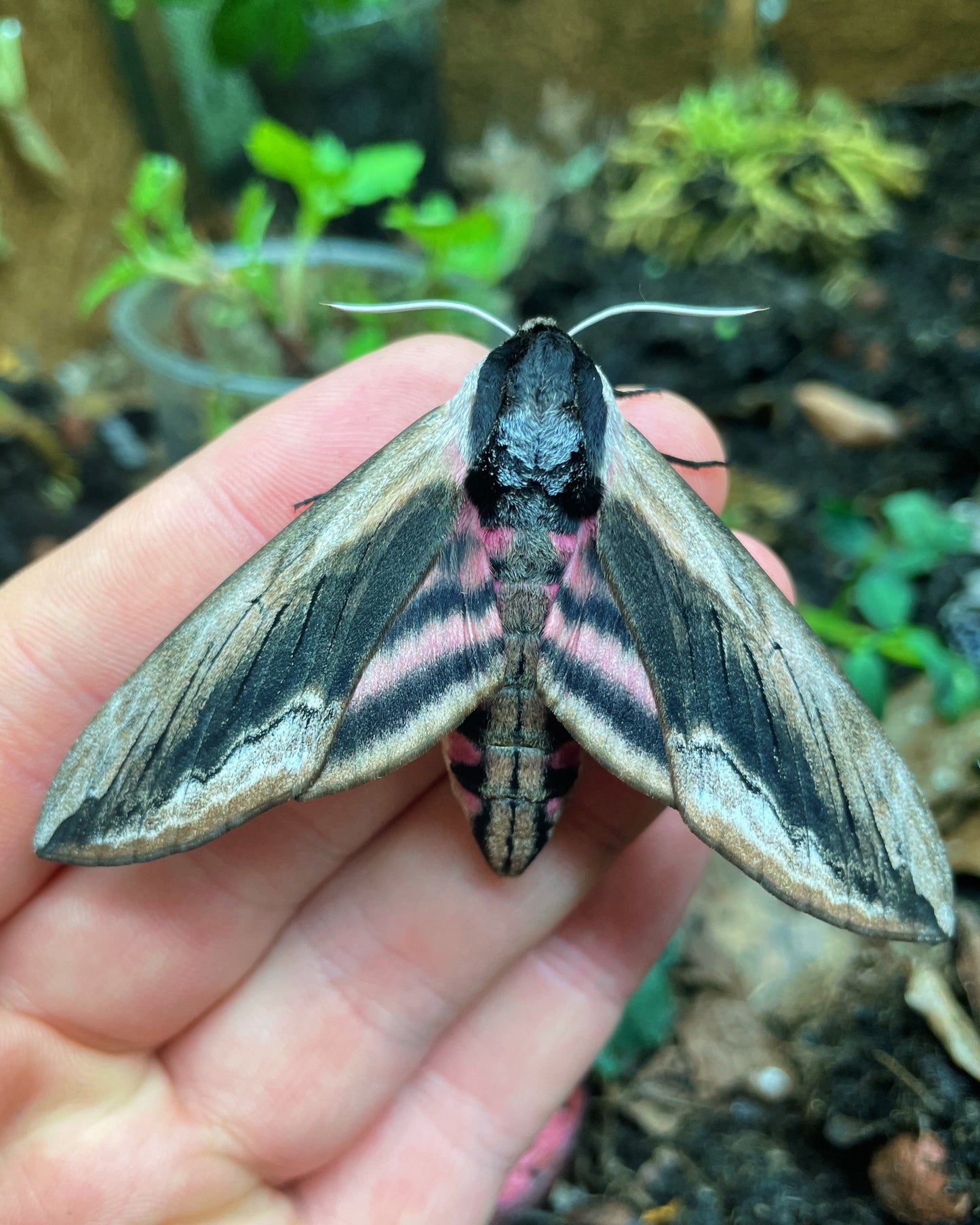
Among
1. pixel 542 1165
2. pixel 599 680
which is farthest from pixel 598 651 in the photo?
pixel 542 1165

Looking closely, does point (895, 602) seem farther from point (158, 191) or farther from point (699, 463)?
point (158, 191)

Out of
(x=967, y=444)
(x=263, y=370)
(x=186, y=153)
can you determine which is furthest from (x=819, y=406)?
(x=186, y=153)

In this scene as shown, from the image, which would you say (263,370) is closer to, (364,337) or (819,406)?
(364,337)

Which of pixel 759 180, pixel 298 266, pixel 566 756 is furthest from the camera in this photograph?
pixel 759 180

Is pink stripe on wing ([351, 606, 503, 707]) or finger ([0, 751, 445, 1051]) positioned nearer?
pink stripe on wing ([351, 606, 503, 707])

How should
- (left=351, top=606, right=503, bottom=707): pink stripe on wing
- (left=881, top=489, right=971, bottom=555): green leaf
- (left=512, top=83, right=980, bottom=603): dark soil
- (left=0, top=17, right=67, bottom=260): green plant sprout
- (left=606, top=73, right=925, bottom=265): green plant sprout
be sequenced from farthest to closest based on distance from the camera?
(left=606, top=73, right=925, bottom=265): green plant sprout, (left=0, top=17, right=67, bottom=260): green plant sprout, (left=512, top=83, right=980, bottom=603): dark soil, (left=881, top=489, right=971, bottom=555): green leaf, (left=351, top=606, right=503, bottom=707): pink stripe on wing

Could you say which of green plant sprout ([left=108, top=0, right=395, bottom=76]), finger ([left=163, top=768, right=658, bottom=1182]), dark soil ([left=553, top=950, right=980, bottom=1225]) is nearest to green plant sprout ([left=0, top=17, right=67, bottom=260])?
green plant sprout ([left=108, top=0, right=395, bottom=76])

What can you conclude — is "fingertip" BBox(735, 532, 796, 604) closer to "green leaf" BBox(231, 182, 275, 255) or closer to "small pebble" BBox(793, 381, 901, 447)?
"small pebble" BBox(793, 381, 901, 447)
